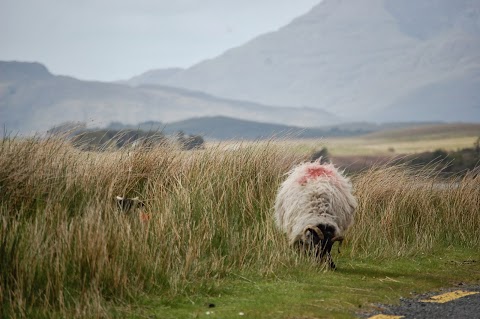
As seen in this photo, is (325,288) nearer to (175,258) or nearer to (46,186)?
(175,258)

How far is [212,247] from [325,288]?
5.66 feet

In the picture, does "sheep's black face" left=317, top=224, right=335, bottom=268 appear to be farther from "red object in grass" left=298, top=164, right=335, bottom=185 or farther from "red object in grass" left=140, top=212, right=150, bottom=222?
"red object in grass" left=140, top=212, right=150, bottom=222

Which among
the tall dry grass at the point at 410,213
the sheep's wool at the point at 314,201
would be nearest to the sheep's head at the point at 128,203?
the sheep's wool at the point at 314,201

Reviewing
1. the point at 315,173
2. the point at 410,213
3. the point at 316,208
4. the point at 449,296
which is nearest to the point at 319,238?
the point at 316,208

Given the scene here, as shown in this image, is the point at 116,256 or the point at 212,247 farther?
the point at 212,247

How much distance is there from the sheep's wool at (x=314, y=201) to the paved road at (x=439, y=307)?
1.53 meters

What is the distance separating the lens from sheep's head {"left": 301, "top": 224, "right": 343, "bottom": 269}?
32.6ft

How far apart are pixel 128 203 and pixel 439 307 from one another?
163 inches

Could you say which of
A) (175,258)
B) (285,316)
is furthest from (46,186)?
(285,316)

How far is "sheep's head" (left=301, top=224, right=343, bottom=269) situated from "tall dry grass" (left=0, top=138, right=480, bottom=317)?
234mm

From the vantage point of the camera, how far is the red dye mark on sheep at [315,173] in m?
10.4

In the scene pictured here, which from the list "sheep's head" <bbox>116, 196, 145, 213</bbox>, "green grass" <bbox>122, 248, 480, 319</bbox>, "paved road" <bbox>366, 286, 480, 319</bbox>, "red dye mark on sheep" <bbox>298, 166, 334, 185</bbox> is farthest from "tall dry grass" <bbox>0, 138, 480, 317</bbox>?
"paved road" <bbox>366, 286, 480, 319</bbox>

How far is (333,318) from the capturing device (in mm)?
7656

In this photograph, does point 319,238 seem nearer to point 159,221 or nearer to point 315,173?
point 315,173
